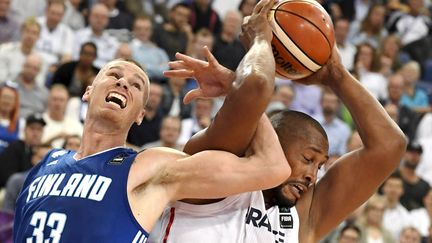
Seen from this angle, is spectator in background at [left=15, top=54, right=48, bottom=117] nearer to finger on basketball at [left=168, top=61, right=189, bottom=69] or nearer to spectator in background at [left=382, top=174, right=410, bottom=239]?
spectator in background at [left=382, top=174, right=410, bottom=239]

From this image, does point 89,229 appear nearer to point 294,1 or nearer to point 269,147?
point 269,147

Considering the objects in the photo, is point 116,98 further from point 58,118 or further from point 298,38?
point 58,118

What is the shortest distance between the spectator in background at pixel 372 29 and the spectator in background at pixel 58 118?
20.6ft

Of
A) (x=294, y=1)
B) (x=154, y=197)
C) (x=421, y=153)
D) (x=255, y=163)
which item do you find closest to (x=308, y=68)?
(x=294, y=1)

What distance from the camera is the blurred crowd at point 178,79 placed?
10.0m

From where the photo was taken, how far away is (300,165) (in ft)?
13.9

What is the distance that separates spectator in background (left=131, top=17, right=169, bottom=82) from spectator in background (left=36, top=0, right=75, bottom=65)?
2.93 feet

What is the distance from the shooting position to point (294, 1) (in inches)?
169

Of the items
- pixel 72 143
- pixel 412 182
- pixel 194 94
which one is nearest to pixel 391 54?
pixel 412 182

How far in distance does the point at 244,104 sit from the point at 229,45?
9.11 m

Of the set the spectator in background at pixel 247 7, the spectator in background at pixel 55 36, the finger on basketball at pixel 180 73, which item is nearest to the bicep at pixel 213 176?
the finger on basketball at pixel 180 73

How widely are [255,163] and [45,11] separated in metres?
9.48

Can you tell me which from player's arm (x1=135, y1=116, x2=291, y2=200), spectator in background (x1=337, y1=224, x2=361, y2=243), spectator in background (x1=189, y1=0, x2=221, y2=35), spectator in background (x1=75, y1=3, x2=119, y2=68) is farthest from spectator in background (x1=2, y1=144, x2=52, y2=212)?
spectator in background (x1=189, y1=0, x2=221, y2=35)

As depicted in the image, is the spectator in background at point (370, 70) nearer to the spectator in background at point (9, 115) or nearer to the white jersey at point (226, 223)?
Result: the spectator in background at point (9, 115)
